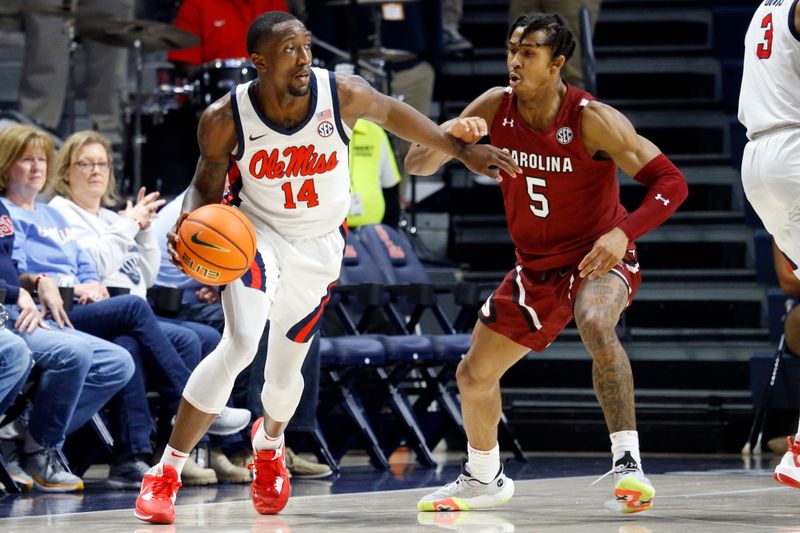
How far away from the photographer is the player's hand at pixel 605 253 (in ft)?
15.2

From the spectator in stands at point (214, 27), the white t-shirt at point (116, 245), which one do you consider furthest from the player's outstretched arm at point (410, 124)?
the spectator in stands at point (214, 27)

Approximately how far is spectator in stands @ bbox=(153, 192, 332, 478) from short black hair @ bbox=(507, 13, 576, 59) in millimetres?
2151

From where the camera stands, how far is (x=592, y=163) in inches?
194

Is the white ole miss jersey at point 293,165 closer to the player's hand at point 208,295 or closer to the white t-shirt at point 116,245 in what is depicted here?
the white t-shirt at point 116,245

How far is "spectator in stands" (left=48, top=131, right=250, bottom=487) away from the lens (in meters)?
6.39

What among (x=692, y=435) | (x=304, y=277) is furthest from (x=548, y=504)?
(x=692, y=435)

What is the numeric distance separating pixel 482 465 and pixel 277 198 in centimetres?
121

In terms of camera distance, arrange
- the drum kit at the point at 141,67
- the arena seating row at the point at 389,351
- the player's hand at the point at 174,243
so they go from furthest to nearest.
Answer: the drum kit at the point at 141,67
the arena seating row at the point at 389,351
the player's hand at the point at 174,243

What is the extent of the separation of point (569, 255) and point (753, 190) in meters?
0.75

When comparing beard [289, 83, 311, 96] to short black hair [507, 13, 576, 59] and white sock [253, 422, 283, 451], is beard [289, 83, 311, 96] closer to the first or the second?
short black hair [507, 13, 576, 59]

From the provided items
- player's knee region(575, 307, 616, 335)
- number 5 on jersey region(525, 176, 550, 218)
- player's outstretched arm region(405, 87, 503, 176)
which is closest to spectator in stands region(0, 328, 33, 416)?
player's outstretched arm region(405, 87, 503, 176)

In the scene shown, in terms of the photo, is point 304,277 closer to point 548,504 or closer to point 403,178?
point 548,504

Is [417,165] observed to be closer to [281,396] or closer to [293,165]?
[293,165]

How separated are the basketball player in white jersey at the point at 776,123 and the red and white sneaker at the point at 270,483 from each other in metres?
1.79
